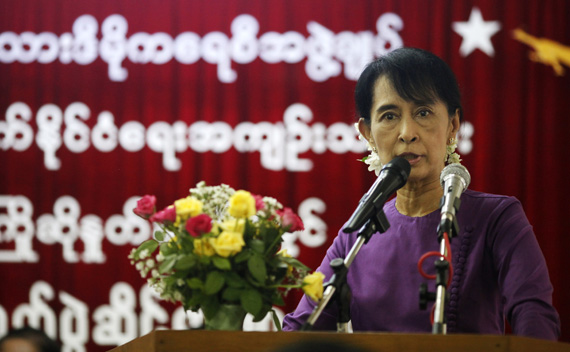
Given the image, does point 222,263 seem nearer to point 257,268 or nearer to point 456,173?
point 257,268

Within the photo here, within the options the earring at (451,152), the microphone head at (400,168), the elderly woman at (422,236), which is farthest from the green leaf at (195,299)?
the earring at (451,152)

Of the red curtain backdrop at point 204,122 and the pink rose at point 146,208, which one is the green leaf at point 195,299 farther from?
the red curtain backdrop at point 204,122

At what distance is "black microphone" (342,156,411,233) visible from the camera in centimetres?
133

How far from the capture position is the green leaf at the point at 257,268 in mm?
1390

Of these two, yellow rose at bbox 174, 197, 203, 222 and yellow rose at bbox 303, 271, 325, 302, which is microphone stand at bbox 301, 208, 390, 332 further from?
yellow rose at bbox 174, 197, 203, 222

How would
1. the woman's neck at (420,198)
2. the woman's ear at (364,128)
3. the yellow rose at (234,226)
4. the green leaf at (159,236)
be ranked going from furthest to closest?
the woman's ear at (364,128)
the woman's neck at (420,198)
the green leaf at (159,236)
the yellow rose at (234,226)

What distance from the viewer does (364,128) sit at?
6.33ft

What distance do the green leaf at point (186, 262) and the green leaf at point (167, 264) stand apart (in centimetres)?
1

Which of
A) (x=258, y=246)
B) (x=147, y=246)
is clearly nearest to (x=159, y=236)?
(x=147, y=246)

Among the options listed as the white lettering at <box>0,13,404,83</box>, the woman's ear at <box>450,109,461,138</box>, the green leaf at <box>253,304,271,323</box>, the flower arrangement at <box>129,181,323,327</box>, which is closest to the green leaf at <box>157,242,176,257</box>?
the flower arrangement at <box>129,181,323,327</box>

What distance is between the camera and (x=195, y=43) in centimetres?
415

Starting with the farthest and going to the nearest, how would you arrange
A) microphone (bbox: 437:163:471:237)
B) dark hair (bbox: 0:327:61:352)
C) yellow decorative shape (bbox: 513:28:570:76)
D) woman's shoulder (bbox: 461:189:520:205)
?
yellow decorative shape (bbox: 513:28:570:76) < woman's shoulder (bbox: 461:189:520:205) < microphone (bbox: 437:163:471:237) < dark hair (bbox: 0:327:61:352)

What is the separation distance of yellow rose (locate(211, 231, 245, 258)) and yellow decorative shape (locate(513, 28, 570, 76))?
10.2 ft

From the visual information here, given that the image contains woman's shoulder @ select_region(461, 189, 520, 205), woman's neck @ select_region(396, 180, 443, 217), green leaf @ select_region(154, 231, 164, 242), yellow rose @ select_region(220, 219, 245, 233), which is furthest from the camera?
woman's neck @ select_region(396, 180, 443, 217)
